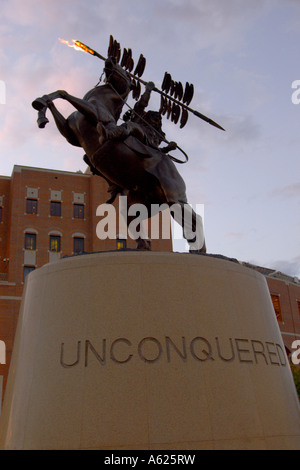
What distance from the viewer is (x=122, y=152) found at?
796 centimetres

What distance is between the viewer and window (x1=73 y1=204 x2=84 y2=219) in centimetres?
4541

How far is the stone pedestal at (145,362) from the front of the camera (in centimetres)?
503

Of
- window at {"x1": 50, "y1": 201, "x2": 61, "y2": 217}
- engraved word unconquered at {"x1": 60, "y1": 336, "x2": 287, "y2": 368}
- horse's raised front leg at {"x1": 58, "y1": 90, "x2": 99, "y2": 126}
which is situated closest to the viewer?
engraved word unconquered at {"x1": 60, "y1": 336, "x2": 287, "y2": 368}

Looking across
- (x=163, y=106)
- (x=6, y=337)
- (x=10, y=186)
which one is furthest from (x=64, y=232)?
(x=163, y=106)

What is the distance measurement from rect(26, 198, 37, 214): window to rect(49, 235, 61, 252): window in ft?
9.91

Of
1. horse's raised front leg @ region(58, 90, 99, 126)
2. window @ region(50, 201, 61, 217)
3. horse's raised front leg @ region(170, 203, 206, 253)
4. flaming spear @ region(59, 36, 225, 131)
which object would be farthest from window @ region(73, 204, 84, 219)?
horse's raised front leg @ region(58, 90, 99, 126)

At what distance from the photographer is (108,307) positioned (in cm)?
576

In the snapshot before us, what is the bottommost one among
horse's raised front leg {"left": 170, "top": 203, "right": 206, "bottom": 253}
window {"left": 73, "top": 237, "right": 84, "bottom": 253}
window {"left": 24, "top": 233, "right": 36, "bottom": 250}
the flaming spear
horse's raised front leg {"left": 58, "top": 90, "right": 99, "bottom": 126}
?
horse's raised front leg {"left": 170, "top": 203, "right": 206, "bottom": 253}

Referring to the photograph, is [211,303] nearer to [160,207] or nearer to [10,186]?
[160,207]

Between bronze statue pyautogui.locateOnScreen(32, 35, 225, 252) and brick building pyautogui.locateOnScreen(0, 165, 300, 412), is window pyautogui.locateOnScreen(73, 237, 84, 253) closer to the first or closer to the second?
brick building pyautogui.locateOnScreen(0, 165, 300, 412)

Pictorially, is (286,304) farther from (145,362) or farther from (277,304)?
(145,362)

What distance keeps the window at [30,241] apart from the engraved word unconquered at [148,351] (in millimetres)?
38053

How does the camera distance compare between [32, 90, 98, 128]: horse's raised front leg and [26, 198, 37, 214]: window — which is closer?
[32, 90, 98, 128]: horse's raised front leg
